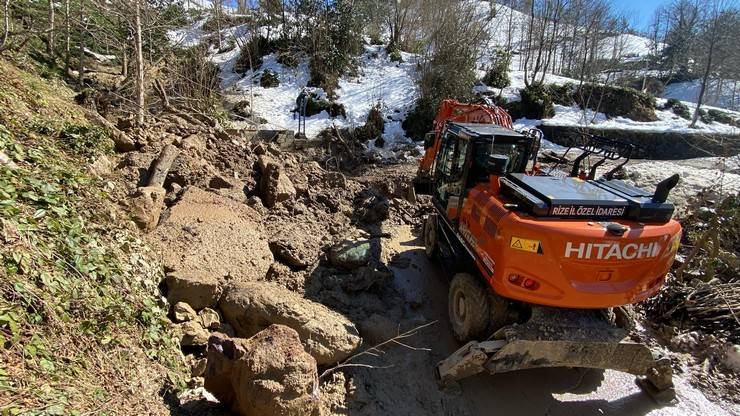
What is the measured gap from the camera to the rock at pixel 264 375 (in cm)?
282

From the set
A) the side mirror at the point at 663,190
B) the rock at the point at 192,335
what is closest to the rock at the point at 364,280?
the rock at the point at 192,335

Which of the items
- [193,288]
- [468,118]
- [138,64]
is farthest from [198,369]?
[138,64]

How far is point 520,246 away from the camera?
3.47 meters

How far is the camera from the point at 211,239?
4.70 meters

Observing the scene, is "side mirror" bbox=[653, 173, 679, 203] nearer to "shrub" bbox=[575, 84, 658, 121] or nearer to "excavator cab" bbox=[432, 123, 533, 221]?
"excavator cab" bbox=[432, 123, 533, 221]

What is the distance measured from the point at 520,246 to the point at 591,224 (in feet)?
2.20

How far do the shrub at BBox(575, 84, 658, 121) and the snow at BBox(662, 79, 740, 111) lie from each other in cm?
1083

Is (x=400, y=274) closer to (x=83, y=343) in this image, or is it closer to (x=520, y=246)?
(x=520, y=246)

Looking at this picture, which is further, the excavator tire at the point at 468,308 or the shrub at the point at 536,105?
the shrub at the point at 536,105

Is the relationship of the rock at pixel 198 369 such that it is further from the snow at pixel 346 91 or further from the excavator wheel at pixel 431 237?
the snow at pixel 346 91

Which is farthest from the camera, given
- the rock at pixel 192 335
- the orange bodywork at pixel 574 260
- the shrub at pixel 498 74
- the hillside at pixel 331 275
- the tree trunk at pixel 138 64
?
the shrub at pixel 498 74

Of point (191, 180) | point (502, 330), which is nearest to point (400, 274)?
point (502, 330)

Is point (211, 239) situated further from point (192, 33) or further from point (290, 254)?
point (192, 33)

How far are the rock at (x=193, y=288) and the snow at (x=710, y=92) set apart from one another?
2922cm
